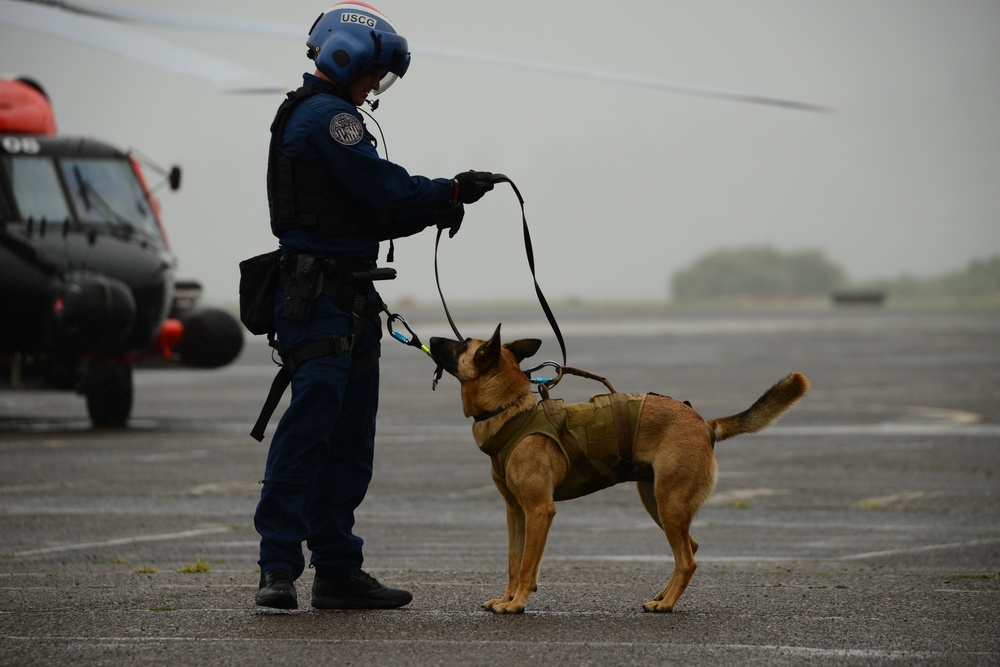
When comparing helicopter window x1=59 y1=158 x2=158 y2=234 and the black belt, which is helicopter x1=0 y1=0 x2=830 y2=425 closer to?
helicopter window x1=59 y1=158 x2=158 y2=234

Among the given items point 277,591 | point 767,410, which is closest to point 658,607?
point 767,410

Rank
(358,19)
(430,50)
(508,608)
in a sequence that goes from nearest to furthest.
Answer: (508,608), (358,19), (430,50)

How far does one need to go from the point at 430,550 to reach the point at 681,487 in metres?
3.17

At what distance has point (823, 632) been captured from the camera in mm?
5684

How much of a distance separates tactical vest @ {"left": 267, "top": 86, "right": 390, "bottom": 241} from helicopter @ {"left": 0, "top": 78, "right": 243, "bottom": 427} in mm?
9515

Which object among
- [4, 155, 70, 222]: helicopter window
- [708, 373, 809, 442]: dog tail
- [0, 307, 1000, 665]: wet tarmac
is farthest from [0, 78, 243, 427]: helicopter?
[708, 373, 809, 442]: dog tail

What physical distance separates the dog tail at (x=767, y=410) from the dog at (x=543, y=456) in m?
0.08

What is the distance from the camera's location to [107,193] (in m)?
17.2

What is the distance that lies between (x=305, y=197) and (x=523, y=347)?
3.90ft

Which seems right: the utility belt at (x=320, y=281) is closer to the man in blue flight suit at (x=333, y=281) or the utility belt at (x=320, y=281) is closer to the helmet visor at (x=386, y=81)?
the man in blue flight suit at (x=333, y=281)

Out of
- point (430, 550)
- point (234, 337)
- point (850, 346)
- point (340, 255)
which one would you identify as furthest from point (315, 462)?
point (850, 346)

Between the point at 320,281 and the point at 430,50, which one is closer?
the point at 320,281

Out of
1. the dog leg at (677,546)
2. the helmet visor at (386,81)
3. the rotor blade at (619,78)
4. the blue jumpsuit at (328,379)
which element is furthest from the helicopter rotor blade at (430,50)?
the dog leg at (677,546)

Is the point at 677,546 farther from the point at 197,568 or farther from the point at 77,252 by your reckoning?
the point at 77,252
